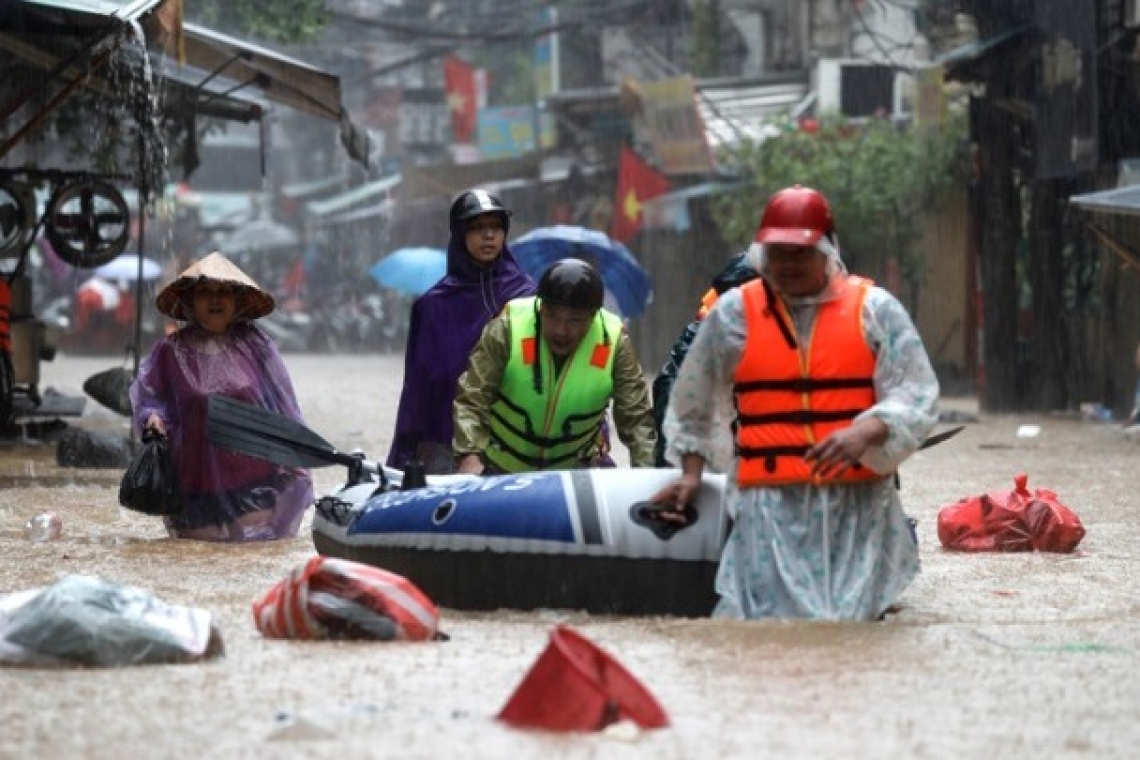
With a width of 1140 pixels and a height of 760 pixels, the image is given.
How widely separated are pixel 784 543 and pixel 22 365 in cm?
1301

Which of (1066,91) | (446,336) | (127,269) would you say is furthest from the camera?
(127,269)

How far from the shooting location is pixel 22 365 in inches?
750

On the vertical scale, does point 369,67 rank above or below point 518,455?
above

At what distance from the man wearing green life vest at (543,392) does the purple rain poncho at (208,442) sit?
207cm

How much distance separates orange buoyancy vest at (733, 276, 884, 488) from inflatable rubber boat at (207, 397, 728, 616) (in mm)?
403

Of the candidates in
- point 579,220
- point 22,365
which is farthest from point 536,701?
point 579,220

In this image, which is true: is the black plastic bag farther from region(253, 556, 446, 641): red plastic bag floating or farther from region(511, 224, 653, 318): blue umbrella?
region(511, 224, 653, 318): blue umbrella

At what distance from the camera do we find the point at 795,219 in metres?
7.01

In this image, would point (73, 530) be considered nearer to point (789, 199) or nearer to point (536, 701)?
point (789, 199)

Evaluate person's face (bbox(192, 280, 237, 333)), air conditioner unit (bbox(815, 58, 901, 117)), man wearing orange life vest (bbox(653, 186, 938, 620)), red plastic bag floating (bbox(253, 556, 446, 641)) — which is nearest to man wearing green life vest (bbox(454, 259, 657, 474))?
man wearing orange life vest (bbox(653, 186, 938, 620))

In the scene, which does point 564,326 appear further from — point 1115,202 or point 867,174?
point 867,174

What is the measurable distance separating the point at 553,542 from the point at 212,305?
3580mm

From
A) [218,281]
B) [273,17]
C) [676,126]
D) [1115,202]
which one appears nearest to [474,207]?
[218,281]

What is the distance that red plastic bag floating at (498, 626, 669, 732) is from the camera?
528 cm
